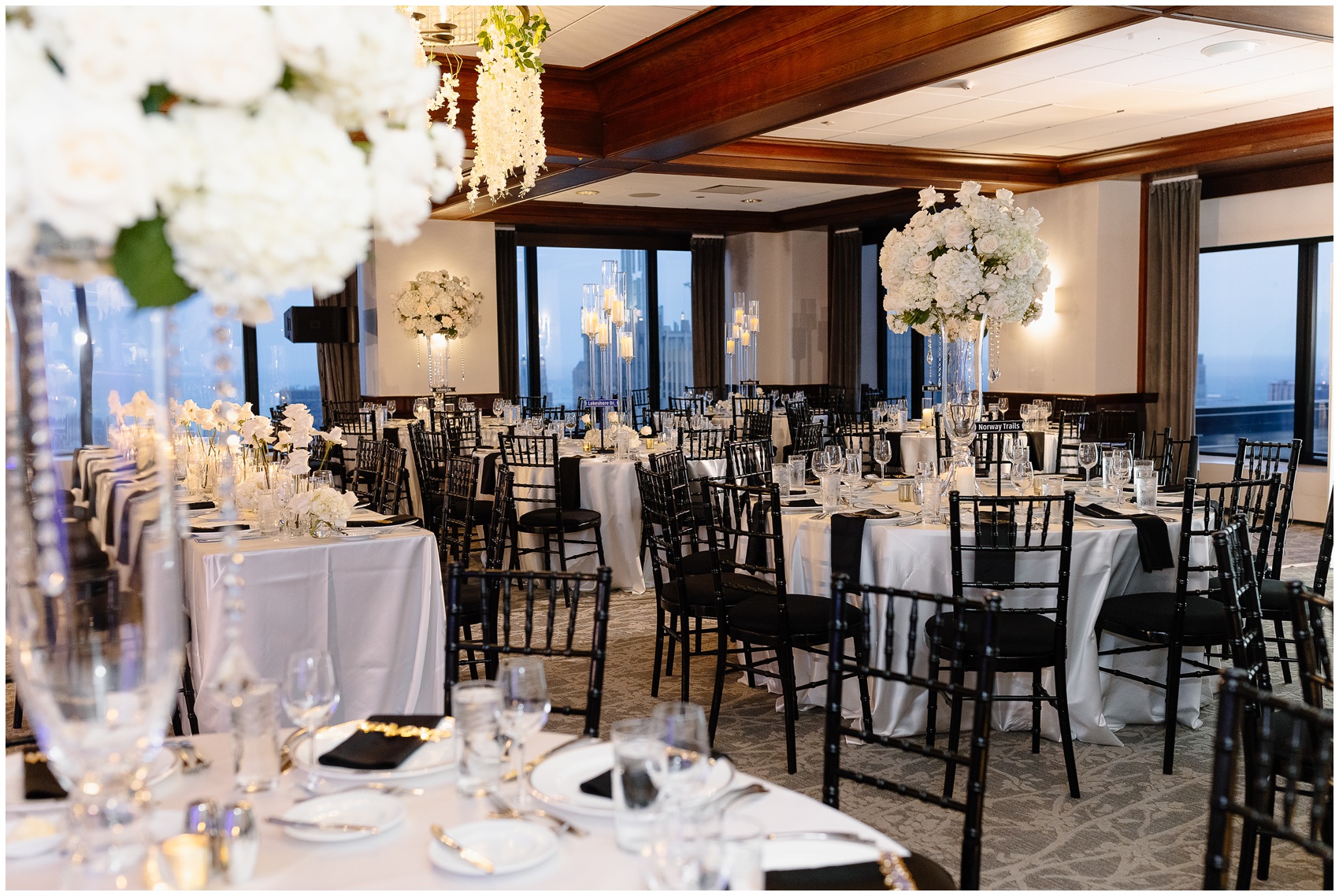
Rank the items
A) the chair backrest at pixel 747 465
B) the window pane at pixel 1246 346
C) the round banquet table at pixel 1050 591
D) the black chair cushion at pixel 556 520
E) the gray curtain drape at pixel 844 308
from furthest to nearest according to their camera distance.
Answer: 1. the gray curtain drape at pixel 844 308
2. the window pane at pixel 1246 346
3. the black chair cushion at pixel 556 520
4. the chair backrest at pixel 747 465
5. the round banquet table at pixel 1050 591

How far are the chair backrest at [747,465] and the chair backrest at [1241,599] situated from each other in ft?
8.06

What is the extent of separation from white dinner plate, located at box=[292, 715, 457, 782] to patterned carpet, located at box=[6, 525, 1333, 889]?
1.96m

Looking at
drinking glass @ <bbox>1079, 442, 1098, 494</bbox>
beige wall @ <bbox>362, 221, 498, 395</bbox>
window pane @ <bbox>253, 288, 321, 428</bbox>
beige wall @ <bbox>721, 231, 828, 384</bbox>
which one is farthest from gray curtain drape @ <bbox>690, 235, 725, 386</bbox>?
drinking glass @ <bbox>1079, 442, 1098, 494</bbox>

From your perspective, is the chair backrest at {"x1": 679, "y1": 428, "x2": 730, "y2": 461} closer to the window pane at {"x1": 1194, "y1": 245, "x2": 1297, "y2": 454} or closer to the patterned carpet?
the patterned carpet

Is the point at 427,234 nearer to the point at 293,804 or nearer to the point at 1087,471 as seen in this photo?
the point at 1087,471

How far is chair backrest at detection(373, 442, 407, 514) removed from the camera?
567 centimetres

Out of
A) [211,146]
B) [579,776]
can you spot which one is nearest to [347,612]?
[579,776]

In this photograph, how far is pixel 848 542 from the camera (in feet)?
14.8

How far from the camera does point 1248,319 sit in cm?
1113

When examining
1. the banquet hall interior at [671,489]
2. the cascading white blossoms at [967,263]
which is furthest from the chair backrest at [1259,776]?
the cascading white blossoms at [967,263]

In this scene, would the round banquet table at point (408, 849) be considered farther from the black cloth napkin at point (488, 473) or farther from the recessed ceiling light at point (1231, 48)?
the recessed ceiling light at point (1231, 48)

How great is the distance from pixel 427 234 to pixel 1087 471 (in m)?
10.0

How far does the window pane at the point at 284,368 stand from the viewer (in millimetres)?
13789

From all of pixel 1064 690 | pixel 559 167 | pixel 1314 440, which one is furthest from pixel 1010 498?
pixel 1314 440
